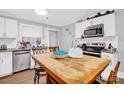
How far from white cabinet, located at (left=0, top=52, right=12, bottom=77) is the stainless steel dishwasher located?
0.33 ft

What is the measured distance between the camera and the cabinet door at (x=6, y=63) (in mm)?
1792

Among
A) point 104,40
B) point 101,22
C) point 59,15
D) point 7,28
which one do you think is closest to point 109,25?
point 101,22

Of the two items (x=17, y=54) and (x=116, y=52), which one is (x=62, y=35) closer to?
(x=116, y=52)

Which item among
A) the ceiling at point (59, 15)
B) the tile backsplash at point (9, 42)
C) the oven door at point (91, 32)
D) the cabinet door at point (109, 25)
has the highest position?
the ceiling at point (59, 15)

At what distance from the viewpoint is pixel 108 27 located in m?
Answer: 1.06

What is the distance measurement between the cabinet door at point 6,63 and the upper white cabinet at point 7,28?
0.45 m

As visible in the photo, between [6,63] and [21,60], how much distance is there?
32 centimetres

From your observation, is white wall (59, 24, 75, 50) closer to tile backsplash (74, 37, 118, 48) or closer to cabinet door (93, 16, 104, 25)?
tile backsplash (74, 37, 118, 48)

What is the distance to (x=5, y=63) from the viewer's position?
1.84m

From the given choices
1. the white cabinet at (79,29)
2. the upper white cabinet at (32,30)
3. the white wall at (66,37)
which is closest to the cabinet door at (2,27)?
the upper white cabinet at (32,30)

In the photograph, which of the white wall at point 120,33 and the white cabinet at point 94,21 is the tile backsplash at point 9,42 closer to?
the white cabinet at point 94,21

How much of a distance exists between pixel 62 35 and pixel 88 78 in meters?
0.75

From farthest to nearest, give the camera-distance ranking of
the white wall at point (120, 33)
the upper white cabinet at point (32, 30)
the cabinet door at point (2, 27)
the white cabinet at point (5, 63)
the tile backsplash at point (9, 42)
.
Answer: the tile backsplash at point (9, 42) < the cabinet door at point (2, 27) < the white cabinet at point (5, 63) < the upper white cabinet at point (32, 30) < the white wall at point (120, 33)
